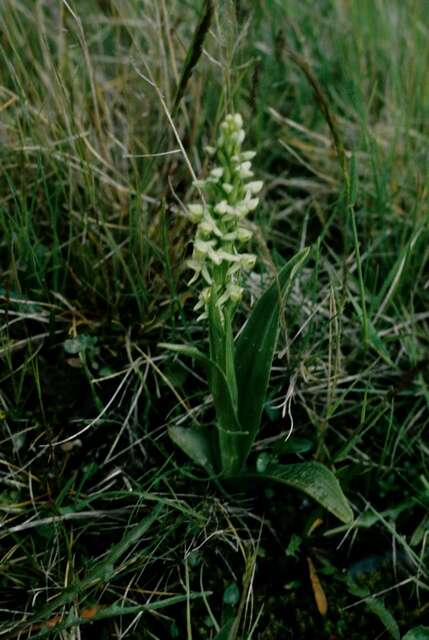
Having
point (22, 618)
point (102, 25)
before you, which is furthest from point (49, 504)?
point (102, 25)

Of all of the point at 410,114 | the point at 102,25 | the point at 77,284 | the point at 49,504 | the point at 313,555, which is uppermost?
the point at 102,25

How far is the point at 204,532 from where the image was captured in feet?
5.38

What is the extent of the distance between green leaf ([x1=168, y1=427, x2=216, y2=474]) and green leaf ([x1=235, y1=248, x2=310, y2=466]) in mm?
96

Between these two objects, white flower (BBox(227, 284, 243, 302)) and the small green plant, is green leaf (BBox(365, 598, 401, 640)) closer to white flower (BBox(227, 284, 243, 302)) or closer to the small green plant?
the small green plant

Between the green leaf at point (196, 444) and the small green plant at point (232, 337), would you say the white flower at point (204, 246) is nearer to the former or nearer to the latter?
the small green plant at point (232, 337)

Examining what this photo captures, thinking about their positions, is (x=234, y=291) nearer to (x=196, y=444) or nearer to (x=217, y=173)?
(x=217, y=173)

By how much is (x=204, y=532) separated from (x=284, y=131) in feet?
4.96

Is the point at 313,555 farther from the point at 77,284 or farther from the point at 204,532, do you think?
the point at 77,284

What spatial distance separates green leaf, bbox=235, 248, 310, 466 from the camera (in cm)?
157

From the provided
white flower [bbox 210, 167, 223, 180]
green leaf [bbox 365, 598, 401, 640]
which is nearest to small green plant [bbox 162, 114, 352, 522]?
white flower [bbox 210, 167, 223, 180]

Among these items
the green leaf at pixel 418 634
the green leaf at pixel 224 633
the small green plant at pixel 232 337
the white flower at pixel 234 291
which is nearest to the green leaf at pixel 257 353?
the small green plant at pixel 232 337

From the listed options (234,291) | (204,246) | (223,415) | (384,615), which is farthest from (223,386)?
(384,615)

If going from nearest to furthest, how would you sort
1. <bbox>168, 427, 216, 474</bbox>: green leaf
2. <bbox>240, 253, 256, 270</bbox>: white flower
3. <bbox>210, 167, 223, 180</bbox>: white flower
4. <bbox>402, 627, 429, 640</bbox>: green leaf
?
<bbox>210, 167, 223, 180</bbox>: white flower
<bbox>240, 253, 256, 270</bbox>: white flower
<bbox>402, 627, 429, 640</bbox>: green leaf
<bbox>168, 427, 216, 474</bbox>: green leaf

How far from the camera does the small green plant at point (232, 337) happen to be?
4.40 ft
